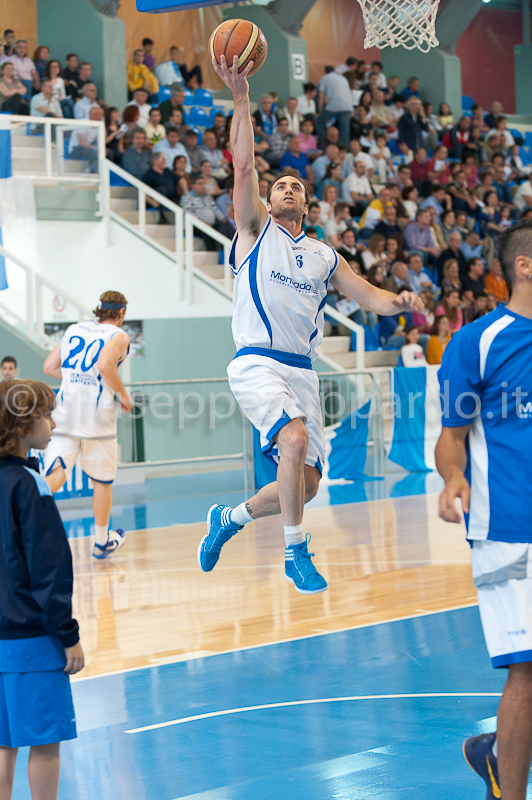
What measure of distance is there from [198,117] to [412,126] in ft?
13.6

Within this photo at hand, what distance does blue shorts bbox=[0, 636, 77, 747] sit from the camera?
2.99 m

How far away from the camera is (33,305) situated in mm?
12375

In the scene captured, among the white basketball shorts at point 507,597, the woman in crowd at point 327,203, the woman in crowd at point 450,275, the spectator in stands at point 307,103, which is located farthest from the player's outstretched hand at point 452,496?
the spectator in stands at point 307,103

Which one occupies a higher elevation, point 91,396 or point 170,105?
point 170,105

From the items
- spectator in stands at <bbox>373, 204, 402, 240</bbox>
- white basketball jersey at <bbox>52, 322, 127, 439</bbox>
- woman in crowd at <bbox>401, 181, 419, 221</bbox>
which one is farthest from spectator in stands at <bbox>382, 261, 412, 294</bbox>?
white basketball jersey at <bbox>52, 322, 127, 439</bbox>

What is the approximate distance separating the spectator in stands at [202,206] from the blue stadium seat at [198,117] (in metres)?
2.27

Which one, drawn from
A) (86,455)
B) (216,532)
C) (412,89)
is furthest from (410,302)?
(412,89)

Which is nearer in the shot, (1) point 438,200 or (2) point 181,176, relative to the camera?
(2) point 181,176

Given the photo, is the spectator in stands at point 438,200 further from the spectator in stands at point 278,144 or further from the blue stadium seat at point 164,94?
the blue stadium seat at point 164,94

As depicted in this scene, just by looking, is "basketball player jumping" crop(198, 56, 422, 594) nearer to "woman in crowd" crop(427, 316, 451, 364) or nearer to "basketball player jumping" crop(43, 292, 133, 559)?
"basketball player jumping" crop(43, 292, 133, 559)

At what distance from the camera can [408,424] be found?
1319 cm

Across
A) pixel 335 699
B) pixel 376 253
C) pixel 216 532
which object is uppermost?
pixel 376 253

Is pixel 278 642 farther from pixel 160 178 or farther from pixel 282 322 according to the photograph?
pixel 160 178

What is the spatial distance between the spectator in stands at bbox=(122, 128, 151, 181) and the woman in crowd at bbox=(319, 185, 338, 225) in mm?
2775
